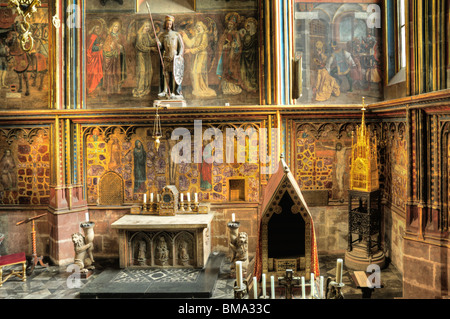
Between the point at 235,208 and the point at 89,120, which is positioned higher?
the point at 89,120

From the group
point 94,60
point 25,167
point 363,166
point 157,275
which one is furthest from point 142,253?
point 363,166

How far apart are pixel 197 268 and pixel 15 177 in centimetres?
529

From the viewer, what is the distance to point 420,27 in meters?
7.47

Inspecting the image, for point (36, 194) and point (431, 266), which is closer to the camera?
point (431, 266)

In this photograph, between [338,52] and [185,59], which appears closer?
[338,52]

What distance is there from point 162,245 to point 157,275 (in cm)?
67

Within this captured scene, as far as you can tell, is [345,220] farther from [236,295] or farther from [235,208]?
[236,295]

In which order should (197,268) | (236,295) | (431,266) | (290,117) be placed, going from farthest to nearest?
(290,117), (197,268), (431,266), (236,295)

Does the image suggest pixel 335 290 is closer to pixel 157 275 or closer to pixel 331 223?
pixel 157 275

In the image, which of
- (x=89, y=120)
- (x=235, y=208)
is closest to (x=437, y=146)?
(x=235, y=208)

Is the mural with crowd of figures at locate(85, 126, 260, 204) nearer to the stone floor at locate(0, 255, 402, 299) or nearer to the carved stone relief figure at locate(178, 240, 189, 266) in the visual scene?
the carved stone relief figure at locate(178, 240, 189, 266)

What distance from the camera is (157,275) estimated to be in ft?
28.5

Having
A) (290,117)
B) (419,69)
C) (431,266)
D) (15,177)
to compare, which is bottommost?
(431,266)

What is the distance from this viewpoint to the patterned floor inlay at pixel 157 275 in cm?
842
